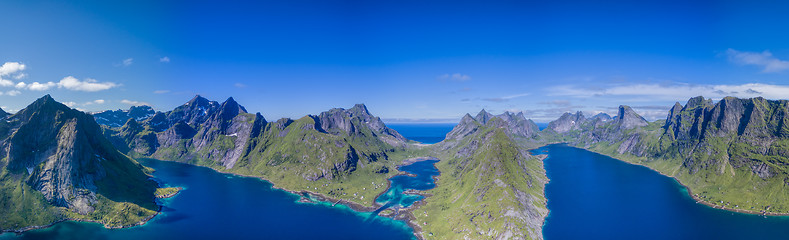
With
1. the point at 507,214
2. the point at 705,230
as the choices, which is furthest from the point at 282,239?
the point at 705,230

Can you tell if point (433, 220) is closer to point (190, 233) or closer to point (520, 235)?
point (520, 235)

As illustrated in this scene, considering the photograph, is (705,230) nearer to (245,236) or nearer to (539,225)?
(539,225)

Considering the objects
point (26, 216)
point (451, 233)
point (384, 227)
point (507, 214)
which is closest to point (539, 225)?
point (507, 214)

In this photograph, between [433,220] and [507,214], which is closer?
[507,214]

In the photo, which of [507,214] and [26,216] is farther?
[26,216]

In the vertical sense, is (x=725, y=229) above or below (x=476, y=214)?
below

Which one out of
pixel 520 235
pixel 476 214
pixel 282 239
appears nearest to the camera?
pixel 520 235

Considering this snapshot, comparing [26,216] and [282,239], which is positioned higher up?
[26,216]

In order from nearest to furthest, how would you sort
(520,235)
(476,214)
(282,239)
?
(520,235) → (282,239) → (476,214)
